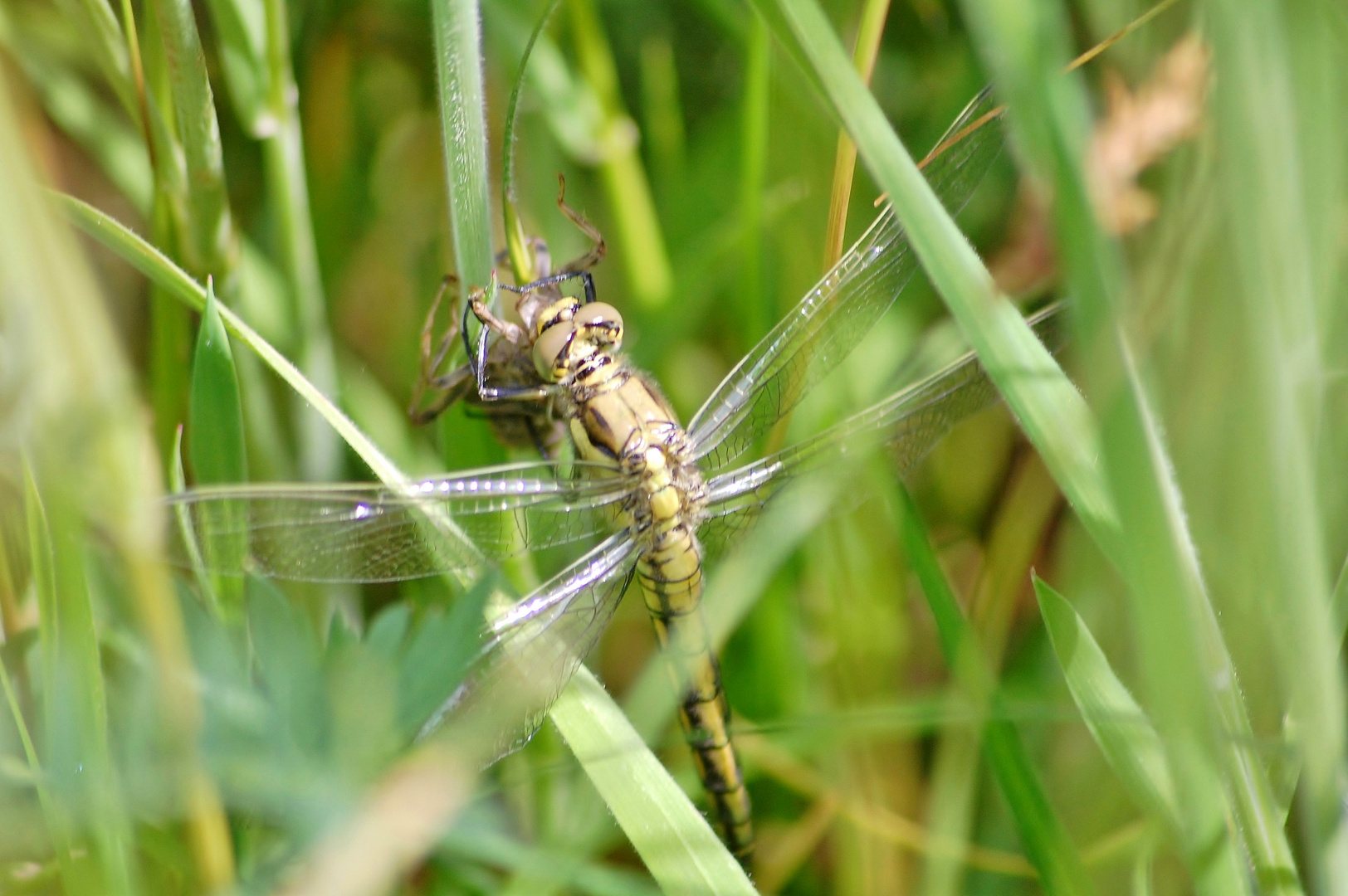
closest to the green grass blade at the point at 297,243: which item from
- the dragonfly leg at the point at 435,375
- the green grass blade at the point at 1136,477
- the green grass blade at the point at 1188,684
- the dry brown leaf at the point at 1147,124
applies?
the dragonfly leg at the point at 435,375

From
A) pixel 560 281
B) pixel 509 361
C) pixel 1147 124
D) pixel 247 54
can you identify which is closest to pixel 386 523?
pixel 509 361

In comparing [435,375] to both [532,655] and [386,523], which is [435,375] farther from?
[532,655]

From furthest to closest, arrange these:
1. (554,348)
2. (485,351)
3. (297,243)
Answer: (297,243), (554,348), (485,351)

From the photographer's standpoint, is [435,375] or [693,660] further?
[693,660]

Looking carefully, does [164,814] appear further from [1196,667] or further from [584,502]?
[1196,667]

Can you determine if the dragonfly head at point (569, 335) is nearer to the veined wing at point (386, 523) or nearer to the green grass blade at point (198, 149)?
the veined wing at point (386, 523)

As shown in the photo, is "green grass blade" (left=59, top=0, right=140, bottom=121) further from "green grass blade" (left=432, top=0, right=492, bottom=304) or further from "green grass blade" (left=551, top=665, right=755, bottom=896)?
"green grass blade" (left=551, top=665, right=755, bottom=896)
